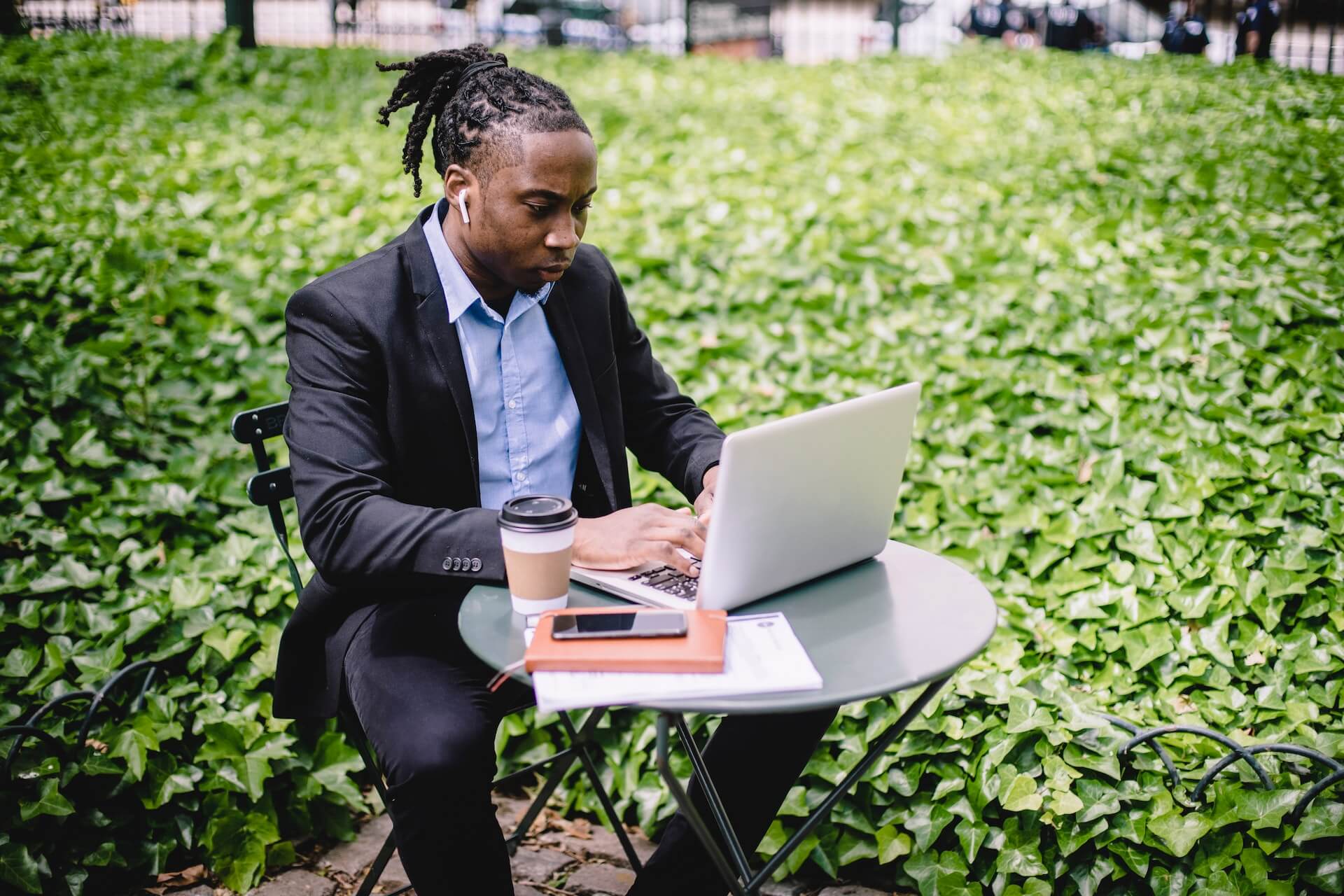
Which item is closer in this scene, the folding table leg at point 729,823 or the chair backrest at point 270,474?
the folding table leg at point 729,823

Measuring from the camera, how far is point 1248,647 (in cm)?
301

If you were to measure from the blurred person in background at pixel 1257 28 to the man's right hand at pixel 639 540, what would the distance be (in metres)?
10.7

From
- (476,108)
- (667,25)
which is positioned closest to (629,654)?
(476,108)

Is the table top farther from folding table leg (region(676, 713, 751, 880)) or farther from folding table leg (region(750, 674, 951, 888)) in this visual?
folding table leg (region(676, 713, 751, 880))

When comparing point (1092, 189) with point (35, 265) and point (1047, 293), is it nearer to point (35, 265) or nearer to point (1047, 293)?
point (1047, 293)

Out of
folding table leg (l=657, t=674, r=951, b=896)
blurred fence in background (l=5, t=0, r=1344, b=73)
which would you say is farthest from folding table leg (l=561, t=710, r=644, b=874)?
blurred fence in background (l=5, t=0, r=1344, b=73)

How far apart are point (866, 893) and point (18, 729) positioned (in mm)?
2087

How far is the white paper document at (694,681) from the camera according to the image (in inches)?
62.2

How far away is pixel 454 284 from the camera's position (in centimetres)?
231

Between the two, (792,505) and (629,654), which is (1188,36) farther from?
(629,654)

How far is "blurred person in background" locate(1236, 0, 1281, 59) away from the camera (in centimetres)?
1053

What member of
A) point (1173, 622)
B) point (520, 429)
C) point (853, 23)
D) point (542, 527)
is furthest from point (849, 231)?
point (853, 23)

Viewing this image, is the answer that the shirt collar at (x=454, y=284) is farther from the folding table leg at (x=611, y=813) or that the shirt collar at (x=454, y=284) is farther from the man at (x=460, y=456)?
the folding table leg at (x=611, y=813)

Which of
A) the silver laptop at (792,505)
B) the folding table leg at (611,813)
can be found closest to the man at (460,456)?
the silver laptop at (792,505)
